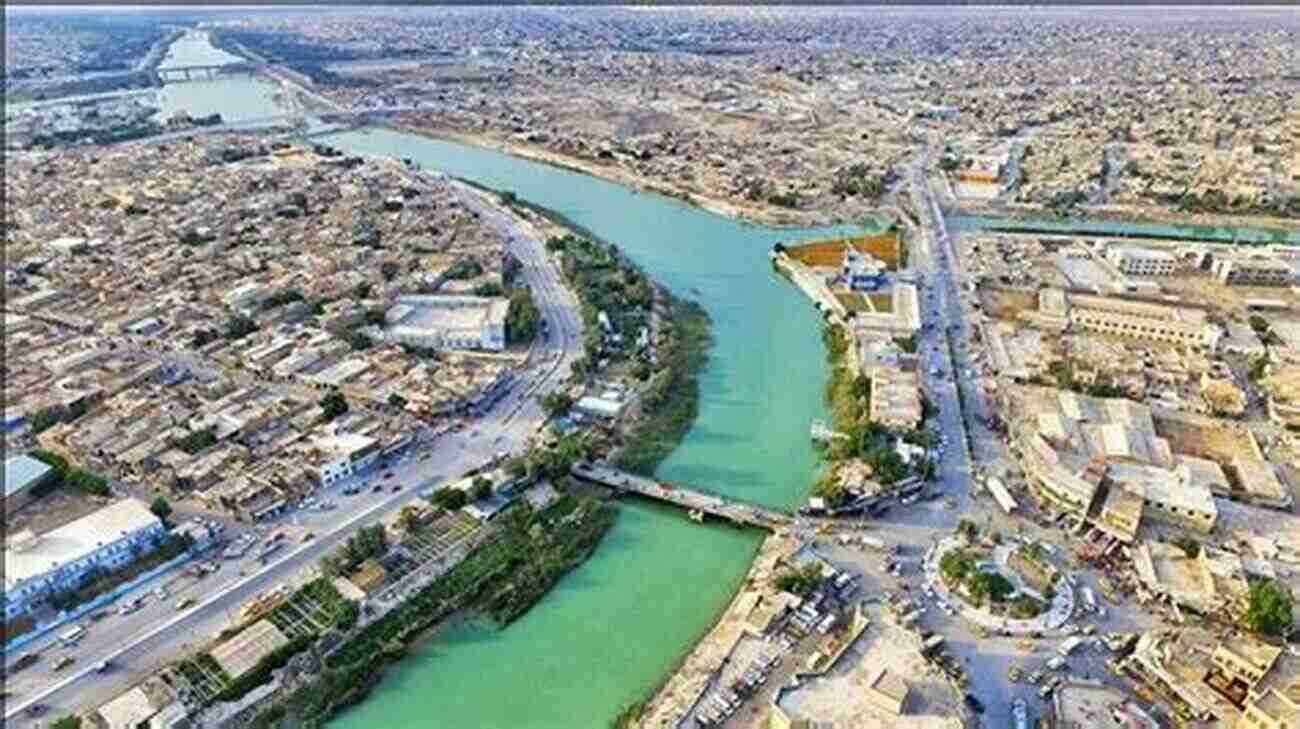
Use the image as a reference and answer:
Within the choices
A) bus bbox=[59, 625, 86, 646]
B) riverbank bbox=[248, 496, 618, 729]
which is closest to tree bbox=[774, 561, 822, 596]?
riverbank bbox=[248, 496, 618, 729]

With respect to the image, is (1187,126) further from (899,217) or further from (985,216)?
(899,217)

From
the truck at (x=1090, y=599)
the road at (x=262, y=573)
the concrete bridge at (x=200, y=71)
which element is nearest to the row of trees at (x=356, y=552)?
the road at (x=262, y=573)

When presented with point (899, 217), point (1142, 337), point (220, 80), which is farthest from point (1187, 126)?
point (220, 80)

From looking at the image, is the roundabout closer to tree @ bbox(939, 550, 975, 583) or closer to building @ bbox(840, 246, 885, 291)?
tree @ bbox(939, 550, 975, 583)

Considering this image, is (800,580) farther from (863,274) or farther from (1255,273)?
(1255,273)

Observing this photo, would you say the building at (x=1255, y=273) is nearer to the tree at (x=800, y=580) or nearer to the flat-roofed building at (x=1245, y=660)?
the flat-roofed building at (x=1245, y=660)

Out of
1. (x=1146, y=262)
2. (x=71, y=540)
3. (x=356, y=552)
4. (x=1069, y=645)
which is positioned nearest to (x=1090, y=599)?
(x=1069, y=645)

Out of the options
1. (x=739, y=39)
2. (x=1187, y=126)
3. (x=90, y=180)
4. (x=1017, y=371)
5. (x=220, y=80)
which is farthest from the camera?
(x=739, y=39)
